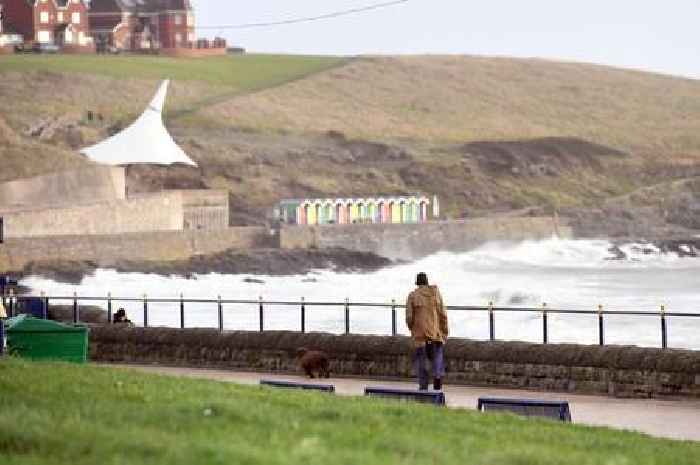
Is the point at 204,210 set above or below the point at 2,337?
above

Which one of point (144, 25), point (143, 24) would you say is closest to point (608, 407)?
point (143, 24)

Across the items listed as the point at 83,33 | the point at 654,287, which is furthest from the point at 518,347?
the point at 83,33

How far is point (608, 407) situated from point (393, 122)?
131790 millimetres

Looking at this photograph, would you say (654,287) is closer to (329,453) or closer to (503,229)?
(503,229)

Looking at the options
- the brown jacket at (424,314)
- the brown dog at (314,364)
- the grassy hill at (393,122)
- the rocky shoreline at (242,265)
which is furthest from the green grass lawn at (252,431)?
the grassy hill at (393,122)

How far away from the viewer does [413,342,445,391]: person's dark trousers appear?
72.7ft

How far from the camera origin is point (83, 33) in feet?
488

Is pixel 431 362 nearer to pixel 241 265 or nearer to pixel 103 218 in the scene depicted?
pixel 103 218

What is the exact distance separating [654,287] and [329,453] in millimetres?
61191

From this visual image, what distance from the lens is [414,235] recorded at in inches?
3848

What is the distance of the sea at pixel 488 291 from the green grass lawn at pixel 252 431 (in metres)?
9.15

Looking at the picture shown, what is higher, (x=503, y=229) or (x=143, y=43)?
(x=143, y=43)

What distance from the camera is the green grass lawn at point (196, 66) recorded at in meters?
137

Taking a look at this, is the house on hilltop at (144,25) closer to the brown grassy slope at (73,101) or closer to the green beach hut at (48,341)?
the brown grassy slope at (73,101)
